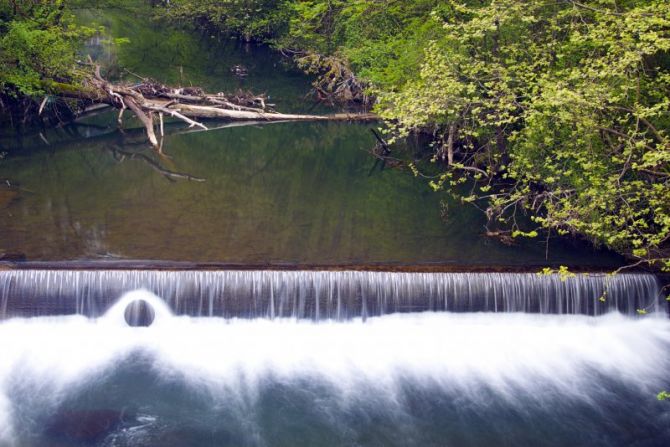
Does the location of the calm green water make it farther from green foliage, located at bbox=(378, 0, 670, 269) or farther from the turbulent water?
green foliage, located at bbox=(378, 0, 670, 269)

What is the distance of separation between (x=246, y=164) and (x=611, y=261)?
35.2 ft

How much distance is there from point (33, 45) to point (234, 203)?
864cm

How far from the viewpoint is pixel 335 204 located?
16547mm

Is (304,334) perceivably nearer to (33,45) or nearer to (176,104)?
(33,45)

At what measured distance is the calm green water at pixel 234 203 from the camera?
13.4 m

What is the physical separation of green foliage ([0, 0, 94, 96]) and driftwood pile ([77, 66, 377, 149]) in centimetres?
163

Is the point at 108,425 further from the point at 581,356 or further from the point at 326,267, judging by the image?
the point at 581,356

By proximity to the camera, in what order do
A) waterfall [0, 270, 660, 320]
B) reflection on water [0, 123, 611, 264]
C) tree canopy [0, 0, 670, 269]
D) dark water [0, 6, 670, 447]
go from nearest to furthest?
tree canopy [0, 0, 670, 269] → dark water [0, 6, 670, 447] → waterfall [0, 270, 660, 320] → reflection on water [0, 123, 611, 264]

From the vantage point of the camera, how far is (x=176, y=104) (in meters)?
23.7

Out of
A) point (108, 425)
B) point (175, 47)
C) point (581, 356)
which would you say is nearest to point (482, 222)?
point (581, 356)

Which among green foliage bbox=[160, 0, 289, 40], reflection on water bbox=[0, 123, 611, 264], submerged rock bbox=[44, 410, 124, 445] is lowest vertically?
submerged rock bbox=[44, 410, 124, 445]

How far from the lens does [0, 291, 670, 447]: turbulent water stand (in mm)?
9734

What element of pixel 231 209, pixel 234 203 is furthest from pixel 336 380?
pixel 234 203

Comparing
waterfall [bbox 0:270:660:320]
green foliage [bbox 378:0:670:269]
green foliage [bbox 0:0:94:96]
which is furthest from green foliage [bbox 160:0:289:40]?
waterfall [bbox 0:270:660:320]
